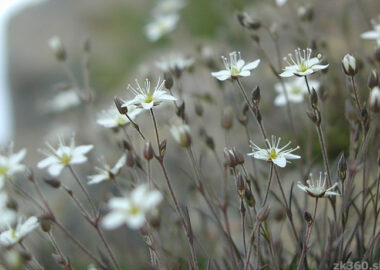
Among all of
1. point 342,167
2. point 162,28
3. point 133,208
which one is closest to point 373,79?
point 342,167

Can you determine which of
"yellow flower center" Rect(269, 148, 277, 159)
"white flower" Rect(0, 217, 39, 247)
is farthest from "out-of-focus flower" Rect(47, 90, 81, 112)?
"yellow flower center" Rect(269, 148, 277, 159)

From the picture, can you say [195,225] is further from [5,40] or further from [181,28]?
[5,40]

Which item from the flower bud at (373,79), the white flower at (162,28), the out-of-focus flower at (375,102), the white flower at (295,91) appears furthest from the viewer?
the white flower at (162,28)

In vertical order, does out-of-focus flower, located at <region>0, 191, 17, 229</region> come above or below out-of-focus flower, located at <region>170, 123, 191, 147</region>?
below

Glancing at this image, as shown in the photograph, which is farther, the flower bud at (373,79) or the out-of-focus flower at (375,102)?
the flower bud at (373,79)

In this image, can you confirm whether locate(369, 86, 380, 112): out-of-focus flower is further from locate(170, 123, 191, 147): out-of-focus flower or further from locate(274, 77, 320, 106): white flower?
locate(274, 77, 320, 106): white flower

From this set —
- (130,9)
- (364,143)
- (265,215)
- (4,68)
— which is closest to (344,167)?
(364,143)

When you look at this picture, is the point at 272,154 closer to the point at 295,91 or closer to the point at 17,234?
the point at 295,91

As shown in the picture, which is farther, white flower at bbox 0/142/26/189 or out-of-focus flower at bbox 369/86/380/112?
white flower at bbox 0/142/26/189

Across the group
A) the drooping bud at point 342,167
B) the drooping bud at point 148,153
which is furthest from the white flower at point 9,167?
the drooping bud at point 342,167

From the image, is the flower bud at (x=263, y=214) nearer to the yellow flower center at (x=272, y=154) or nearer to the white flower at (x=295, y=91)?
the yellow flower center at (x=272, y=154)

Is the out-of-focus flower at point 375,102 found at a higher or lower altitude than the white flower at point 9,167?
higher
